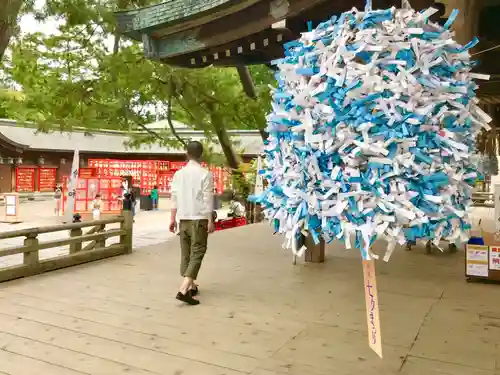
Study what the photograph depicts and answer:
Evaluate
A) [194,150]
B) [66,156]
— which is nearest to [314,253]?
[194,150]

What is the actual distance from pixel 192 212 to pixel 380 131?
9.16 feet

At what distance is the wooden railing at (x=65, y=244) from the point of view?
5.76 meters

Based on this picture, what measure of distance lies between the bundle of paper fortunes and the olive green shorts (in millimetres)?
2282

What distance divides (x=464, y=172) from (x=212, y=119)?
9149 millimetres

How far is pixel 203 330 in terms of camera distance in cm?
396

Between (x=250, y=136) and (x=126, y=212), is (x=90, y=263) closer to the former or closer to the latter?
(x=126, y=212)

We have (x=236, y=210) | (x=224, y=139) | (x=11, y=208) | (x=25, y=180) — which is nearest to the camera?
(x=224, y=139)

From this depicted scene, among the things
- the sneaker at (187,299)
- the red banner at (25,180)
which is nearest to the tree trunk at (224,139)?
the sneaker at (187,299)

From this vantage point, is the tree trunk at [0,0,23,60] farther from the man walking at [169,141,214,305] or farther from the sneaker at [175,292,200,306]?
the sneaker at [175,292,200,306]

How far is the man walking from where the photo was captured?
15.5 feet

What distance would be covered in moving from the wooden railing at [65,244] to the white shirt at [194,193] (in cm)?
234

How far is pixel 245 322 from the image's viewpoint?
421cm

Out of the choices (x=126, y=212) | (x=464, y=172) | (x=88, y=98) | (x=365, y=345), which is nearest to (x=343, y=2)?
(x=464, y=172)

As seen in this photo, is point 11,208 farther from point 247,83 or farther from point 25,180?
point 247,83
